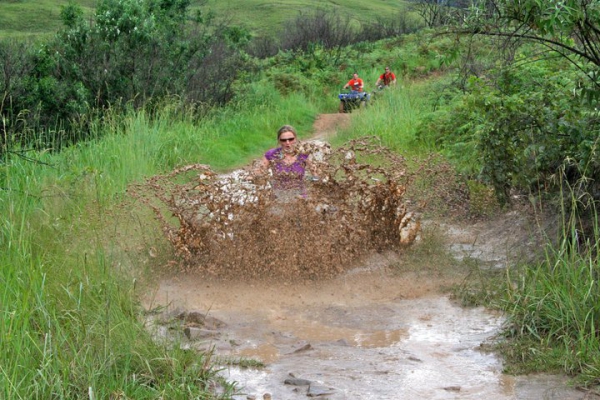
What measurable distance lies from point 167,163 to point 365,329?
6.39 metres

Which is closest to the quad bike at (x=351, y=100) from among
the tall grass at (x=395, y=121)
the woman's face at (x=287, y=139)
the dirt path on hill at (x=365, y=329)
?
the tall grass at (x=395, y=121)

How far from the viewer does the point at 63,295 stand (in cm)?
506

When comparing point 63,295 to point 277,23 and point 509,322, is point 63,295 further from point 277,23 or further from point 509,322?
point 277,23

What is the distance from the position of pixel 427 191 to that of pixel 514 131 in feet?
9.53

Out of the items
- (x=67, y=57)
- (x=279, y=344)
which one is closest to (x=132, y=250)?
(x=279, y=344)

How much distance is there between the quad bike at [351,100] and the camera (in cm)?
2123

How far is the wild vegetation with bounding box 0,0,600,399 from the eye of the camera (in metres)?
4.51

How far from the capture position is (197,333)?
5652mm

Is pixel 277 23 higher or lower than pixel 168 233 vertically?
lower

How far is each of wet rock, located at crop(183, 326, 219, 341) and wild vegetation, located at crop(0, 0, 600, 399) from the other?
35cm

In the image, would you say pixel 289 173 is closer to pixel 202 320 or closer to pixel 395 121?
pixel 202 320

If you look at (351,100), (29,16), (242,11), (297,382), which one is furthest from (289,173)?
(242,11)

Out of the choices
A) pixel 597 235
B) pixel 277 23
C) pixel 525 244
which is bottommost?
pixel 277 23

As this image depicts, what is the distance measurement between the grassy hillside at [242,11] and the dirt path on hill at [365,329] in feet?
170
